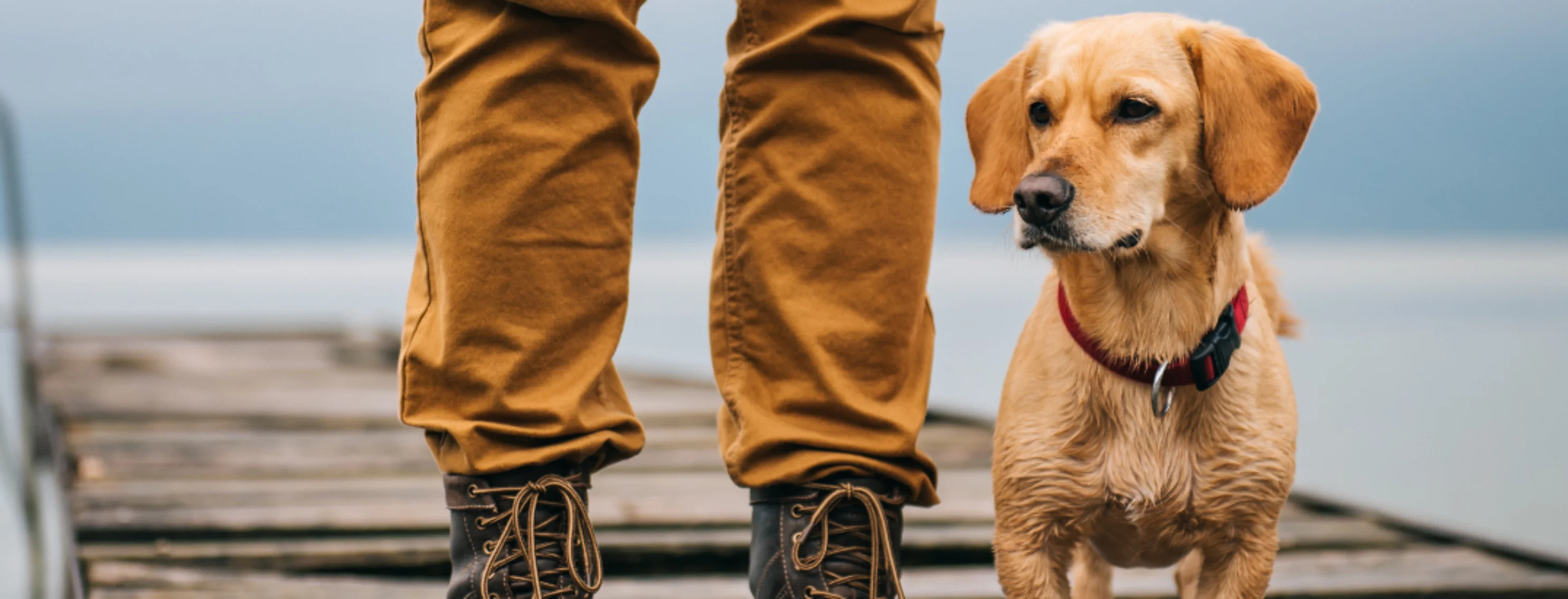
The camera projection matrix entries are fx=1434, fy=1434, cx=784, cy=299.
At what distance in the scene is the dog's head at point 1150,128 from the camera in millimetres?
1324

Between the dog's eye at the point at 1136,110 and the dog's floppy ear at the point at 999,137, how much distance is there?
0.12m

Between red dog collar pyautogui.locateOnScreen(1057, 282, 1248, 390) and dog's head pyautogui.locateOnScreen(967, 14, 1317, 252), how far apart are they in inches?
5.0

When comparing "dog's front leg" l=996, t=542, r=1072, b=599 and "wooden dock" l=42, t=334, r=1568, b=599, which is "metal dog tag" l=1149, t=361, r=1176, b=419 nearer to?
"dog's front leg" l=996, t=542, r=1072, b=599

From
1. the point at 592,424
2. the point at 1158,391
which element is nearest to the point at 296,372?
the point at 592,424

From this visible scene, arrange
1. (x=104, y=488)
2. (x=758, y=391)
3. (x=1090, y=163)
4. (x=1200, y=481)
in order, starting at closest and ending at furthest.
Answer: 1. (x=1090, y=163)
2. (x=1200, y=481)
3. (x=758, y=391)
4. (x=104, y=488)

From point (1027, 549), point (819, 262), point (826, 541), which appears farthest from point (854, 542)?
point (819, 262)

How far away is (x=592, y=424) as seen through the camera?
148 cm

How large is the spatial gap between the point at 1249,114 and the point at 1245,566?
458 millimetres

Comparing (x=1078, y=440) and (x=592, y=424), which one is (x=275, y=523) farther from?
(x=1078, y=440)

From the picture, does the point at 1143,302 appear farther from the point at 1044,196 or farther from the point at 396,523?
the point at 396,523

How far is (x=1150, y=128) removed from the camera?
4.44ft

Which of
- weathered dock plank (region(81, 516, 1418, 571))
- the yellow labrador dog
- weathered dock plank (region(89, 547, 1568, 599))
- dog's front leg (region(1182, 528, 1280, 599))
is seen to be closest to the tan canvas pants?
the yellow labrador dog

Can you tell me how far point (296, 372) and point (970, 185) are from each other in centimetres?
395

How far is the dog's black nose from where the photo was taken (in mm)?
1308
